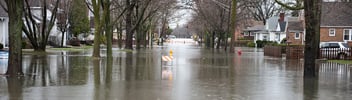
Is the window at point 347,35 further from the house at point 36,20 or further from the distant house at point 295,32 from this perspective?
the house at point 36,20

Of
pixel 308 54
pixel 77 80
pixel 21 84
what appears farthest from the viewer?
pixel 308 54

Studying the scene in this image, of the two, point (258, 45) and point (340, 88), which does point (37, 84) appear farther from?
point (258, 45)

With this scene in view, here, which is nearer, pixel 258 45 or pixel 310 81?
pixel 310 81

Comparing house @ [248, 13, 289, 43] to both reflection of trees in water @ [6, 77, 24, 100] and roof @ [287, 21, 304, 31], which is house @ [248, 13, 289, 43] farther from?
reflection of trees in water @ [6, 77, 24, 100]

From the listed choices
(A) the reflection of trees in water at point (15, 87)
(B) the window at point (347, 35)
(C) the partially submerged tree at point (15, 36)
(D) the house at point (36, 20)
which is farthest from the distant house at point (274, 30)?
(A) the reflection of trees in water at point (15, 87)

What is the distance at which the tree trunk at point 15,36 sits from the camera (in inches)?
653

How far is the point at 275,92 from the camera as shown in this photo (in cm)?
1353

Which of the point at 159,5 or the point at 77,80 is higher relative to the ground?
the point at 159,5

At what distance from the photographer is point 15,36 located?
1689 cm

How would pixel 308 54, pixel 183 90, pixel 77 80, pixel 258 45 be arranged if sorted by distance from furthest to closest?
pixel 258 45
pixel 308 54
pixel 77 80
pixel 183 90

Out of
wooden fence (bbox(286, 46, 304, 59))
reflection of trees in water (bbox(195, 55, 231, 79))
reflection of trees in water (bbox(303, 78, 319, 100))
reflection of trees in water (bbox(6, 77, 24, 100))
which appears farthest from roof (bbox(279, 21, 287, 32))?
reflection of trees in water (bbox(6, 77, 24, 100))

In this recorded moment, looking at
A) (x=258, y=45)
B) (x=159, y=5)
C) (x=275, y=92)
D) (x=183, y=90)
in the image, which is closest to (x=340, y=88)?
(x=275, y=92)

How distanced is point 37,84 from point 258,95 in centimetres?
643

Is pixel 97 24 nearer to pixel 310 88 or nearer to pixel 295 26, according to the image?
pixel 310 88
